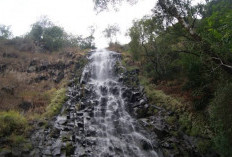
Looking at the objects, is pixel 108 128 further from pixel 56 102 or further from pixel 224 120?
pixel 224 120

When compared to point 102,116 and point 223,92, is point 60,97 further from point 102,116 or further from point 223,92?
point 223,92

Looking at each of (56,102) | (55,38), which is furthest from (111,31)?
(56,102)

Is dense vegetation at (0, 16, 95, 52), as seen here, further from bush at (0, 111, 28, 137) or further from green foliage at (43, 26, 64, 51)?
bush at (0, 111, 28, 137)

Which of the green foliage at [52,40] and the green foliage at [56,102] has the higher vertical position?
the green foliage at [52,40]

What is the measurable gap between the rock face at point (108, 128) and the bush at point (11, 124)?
906 mm

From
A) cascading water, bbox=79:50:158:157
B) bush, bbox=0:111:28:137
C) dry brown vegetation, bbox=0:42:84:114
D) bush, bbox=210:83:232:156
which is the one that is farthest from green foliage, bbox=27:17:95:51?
bush, bbox=210:83:232:156

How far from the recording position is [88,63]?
2336 cm

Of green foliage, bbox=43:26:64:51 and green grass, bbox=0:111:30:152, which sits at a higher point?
green foliage, bbox=43:26:64:51

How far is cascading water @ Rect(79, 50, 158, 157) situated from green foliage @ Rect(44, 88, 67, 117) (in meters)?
1.76

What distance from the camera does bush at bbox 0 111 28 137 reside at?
8445 mm

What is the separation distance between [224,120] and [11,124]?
33.8ft

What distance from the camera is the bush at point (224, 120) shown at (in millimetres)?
5781

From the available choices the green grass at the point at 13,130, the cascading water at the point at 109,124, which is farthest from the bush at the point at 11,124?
the cascading water at the point at 109,124

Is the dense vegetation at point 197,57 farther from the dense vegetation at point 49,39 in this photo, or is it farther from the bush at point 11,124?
the dense vegetation at point 49,39
